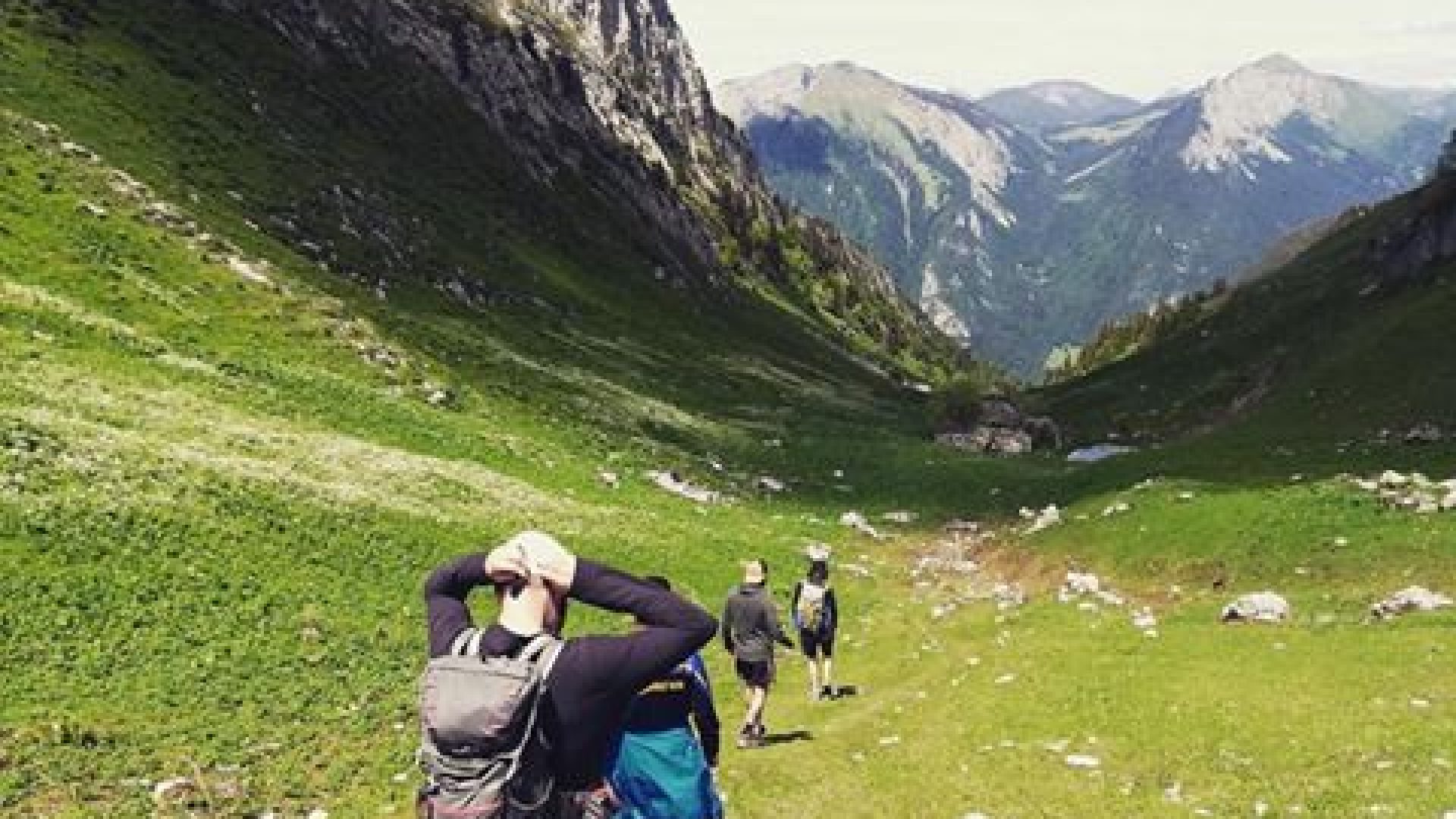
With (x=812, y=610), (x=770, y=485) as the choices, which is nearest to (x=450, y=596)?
(x=812, y=610)

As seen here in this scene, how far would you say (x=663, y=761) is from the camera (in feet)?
34.1

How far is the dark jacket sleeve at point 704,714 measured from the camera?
36.1 feet

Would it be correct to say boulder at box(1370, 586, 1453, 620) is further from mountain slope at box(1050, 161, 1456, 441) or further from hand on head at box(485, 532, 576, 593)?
mountain slope at box(1050, 161, 1456, 441)

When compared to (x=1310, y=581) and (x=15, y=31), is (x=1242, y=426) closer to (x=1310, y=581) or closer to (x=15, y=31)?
(x=1310, y=581)

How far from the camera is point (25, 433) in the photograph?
3328 cm

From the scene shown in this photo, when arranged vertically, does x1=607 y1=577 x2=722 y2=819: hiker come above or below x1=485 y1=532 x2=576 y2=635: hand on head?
below

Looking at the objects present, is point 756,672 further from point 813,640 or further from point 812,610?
point 813,640

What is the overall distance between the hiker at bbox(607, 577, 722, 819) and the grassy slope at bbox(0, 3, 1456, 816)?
41.4ft

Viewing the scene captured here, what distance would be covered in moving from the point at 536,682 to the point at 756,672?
17911 mm

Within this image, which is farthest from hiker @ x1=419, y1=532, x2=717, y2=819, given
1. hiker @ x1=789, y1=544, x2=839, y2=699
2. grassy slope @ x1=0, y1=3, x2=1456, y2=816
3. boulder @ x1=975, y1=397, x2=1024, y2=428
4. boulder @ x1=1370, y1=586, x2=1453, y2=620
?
boulder @ x1=975, y1=397, x2=1024, y2=428

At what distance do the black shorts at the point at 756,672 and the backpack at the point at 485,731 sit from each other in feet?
56.4

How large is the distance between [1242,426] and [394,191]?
214 feet

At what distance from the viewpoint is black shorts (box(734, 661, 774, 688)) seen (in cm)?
2662

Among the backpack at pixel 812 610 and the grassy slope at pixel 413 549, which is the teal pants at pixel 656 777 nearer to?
the grassy slope at pixel 413 549
